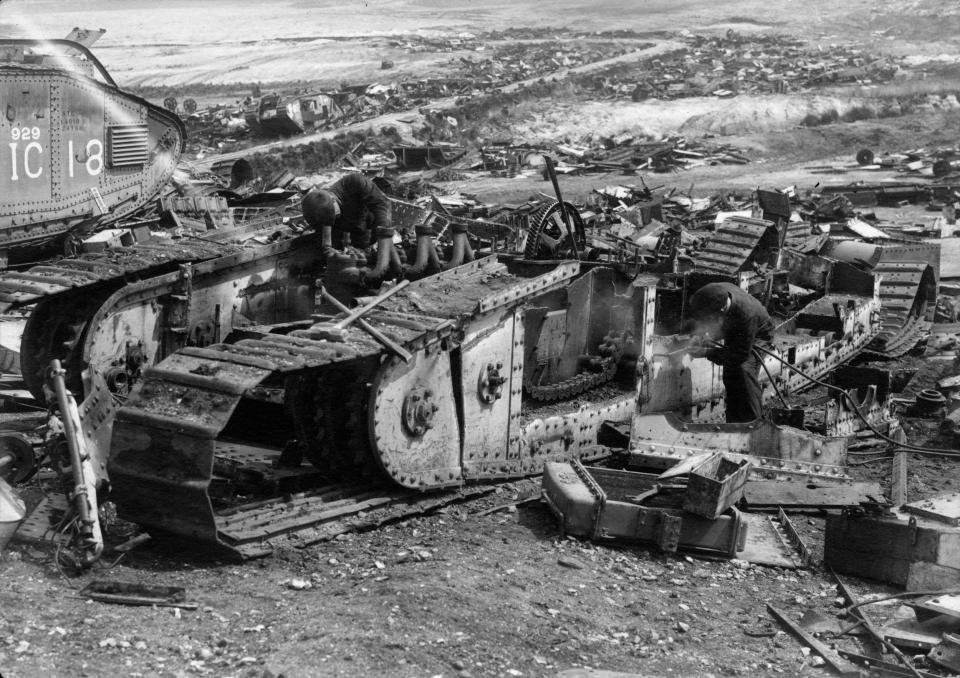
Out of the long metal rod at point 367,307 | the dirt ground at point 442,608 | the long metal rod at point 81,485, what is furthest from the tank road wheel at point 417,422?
the long metal rod at point 81,485

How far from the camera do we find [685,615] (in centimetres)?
809

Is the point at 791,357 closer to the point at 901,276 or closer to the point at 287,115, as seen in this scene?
the point at 901,276

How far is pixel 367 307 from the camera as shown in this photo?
9.46 m

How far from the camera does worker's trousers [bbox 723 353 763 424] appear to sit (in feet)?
40.3

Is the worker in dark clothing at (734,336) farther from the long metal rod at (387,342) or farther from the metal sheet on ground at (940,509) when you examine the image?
the long metal rod at (387,342)

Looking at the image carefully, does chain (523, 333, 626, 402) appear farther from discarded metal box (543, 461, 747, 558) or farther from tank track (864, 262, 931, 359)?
tank track (864, 262, 931, 359)

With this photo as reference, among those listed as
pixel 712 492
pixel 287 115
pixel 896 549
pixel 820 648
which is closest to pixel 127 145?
pixel 712 492

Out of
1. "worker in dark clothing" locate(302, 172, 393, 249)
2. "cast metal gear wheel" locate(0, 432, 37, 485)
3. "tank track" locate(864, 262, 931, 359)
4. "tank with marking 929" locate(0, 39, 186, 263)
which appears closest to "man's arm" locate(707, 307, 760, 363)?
"worker in dark clothing" locate(302, 172, 393, 249)

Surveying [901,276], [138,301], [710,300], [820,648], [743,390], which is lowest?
[820,648]

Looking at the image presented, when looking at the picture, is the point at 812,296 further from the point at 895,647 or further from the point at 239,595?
the point at 239,595

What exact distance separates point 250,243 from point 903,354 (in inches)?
328

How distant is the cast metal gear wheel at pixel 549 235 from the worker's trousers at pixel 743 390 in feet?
6.35

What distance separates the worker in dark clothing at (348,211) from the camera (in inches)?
466

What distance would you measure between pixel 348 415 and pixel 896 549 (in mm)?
3928
